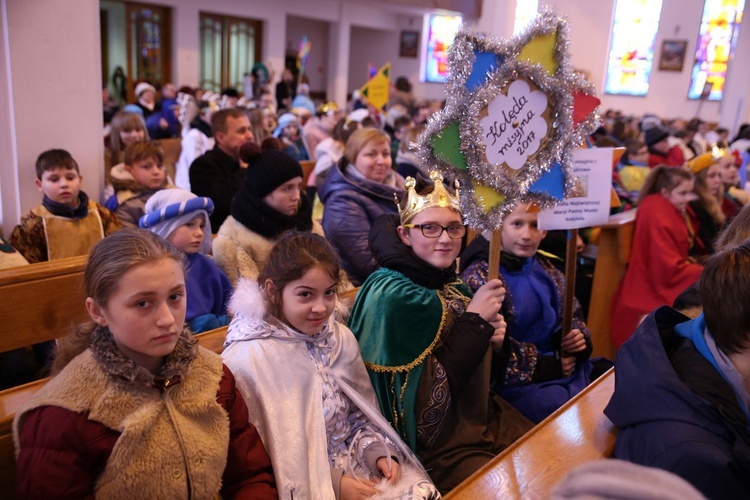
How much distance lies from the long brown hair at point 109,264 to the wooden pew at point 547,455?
1.00m

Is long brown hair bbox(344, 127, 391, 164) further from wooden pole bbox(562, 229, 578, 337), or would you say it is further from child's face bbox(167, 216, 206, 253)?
wooden pole bbox(562, 229, 578, 337)

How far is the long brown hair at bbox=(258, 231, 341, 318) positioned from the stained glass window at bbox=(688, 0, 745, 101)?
740 inches

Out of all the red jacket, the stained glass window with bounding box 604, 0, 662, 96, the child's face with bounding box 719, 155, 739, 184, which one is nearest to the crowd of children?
the red jacket

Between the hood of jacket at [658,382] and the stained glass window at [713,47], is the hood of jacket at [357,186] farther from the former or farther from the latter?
the stained glass window at [713,47]

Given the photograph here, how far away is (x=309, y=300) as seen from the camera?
81.0 inches

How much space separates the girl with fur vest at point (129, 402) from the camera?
1506mm

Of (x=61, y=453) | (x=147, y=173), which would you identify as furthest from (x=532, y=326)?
(x=147, y=173)

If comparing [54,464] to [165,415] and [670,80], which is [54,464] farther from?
[670,80]

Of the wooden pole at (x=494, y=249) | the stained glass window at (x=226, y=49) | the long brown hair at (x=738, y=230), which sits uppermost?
the stained glass window at (x=226, y=49)

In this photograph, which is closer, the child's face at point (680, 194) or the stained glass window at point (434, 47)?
the child's face at point (680, 194)

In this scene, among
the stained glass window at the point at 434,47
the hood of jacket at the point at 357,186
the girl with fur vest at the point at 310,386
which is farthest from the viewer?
the stained glass window at the point at 434,47

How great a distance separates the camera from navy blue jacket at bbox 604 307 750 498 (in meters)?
1.36

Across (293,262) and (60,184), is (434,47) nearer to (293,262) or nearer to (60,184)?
(60,184)

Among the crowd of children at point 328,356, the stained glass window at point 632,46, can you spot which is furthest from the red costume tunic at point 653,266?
the stained glass window at point 632,46
